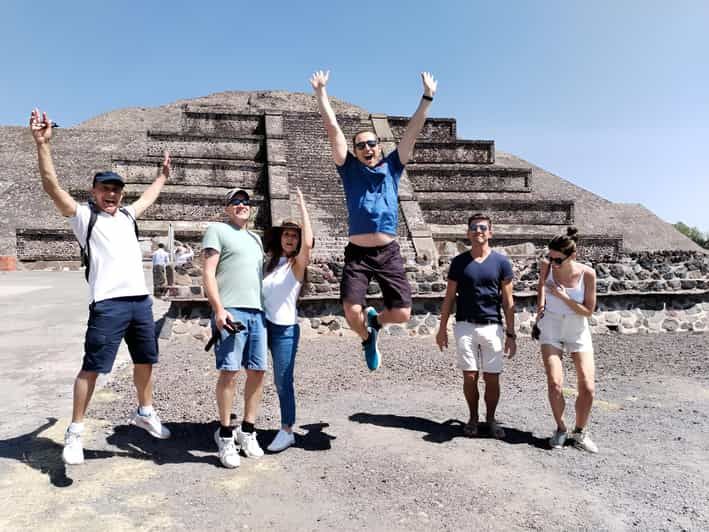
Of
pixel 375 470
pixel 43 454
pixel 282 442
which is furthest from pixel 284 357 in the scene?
pixel 43 454

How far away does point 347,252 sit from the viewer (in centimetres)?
407

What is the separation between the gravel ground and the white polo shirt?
1.16 metres

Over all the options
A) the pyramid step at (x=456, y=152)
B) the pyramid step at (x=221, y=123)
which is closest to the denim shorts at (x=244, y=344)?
the pyramid step at (x=456, y=152)

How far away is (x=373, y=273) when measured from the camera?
399 centimetres

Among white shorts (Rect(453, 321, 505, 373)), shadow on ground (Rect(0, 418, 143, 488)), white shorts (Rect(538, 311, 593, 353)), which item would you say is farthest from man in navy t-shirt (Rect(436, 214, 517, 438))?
shadow on ground (Rect(0, 418, 143, 488))

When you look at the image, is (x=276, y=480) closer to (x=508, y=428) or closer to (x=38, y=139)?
(x=508, y=428)

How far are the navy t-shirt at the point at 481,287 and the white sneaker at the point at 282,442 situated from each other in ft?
5.18

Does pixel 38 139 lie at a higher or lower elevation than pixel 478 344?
higher

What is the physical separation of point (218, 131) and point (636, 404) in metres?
20.1

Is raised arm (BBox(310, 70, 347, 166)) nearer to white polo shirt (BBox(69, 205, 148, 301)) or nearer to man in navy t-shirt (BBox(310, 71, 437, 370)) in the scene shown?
man in navy t-shirt (BBox(310, 71, 437, 370))

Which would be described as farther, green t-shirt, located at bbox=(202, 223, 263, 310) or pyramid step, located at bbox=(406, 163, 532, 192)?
pyramid step, located at bbox=(406, 163, 532, 192)

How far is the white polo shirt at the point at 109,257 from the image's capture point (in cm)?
345

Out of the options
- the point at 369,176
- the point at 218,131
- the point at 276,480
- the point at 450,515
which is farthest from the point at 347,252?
the point at 218,131

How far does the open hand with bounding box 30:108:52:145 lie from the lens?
329 centimetres
